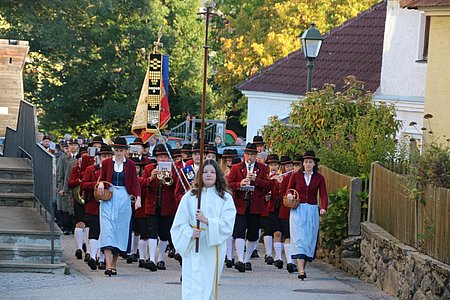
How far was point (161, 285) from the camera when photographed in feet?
52.5

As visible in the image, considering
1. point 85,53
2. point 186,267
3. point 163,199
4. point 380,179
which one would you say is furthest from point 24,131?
point 85,53

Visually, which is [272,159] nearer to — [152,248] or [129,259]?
[129,259]

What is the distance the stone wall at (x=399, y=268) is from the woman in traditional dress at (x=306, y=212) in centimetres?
79

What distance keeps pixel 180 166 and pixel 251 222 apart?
1.52m

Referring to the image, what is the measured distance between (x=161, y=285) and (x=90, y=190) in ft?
7.63

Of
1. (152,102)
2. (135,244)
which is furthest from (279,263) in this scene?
(152,102)

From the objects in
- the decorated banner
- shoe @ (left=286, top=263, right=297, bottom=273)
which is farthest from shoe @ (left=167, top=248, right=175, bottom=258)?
the decorated banner

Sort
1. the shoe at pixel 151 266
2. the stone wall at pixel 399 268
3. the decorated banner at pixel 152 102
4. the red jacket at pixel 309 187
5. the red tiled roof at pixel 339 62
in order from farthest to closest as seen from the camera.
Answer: the red tiled roof at pixel 339 62, the decorated banner at pixel 152 102, the shoe at pixel 151 266, the red jacket at pixel 309 187, the stone wall at pixel 399 268

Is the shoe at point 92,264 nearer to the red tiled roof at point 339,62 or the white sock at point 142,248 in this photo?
the white sock at point 142,248

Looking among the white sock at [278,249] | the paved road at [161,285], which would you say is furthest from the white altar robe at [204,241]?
the white sock at [278,249]

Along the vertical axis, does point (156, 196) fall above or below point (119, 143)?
below

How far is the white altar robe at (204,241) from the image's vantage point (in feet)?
39.1

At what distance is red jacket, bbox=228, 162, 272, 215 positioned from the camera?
18.8 meters

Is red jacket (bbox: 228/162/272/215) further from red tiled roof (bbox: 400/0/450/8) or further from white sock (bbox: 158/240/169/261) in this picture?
red tiled roof (bbox: 400/0/450/8)
